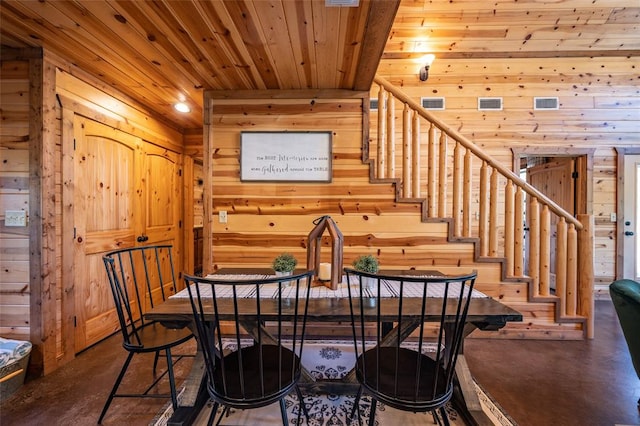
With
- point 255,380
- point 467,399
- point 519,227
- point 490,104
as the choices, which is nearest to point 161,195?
point 255,380

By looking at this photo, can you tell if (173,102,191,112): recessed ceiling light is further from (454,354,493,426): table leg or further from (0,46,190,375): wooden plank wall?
(454,354,493,426): table leg

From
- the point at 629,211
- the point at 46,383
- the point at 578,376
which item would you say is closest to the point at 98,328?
the point at 46,383

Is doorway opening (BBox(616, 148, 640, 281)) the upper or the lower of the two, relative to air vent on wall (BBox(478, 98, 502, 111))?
lower

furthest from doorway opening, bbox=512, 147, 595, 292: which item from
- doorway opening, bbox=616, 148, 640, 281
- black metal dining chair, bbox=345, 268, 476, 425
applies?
black metal dining chair, bbox=345, 268, 476, 425

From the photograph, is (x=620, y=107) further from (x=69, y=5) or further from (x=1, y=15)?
(x=1, y=15)

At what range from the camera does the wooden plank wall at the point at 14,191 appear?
6.87 ft

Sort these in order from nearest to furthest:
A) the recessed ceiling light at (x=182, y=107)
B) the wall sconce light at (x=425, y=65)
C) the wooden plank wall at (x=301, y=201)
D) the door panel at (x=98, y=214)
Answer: the door panel at (x=98, y=214) → the wooden plank wall at (x=301, y=201) → the recessed ceiling light at (x=182, y=107) → the wall sconce light at (x=425, y=65)

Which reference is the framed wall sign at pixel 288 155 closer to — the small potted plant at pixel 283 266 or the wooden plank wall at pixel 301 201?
the wooden plank wall at pixel 301 201

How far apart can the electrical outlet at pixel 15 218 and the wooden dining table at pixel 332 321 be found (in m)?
1.46

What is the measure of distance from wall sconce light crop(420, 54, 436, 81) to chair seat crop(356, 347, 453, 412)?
145 inches

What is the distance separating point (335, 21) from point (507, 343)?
10.0ft

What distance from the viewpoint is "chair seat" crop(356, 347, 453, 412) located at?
3.85 feet

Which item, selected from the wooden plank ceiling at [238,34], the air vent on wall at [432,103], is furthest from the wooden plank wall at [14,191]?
the air vent on wall at [432,103]

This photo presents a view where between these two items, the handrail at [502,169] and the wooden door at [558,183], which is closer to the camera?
the handrail at [502,169]
